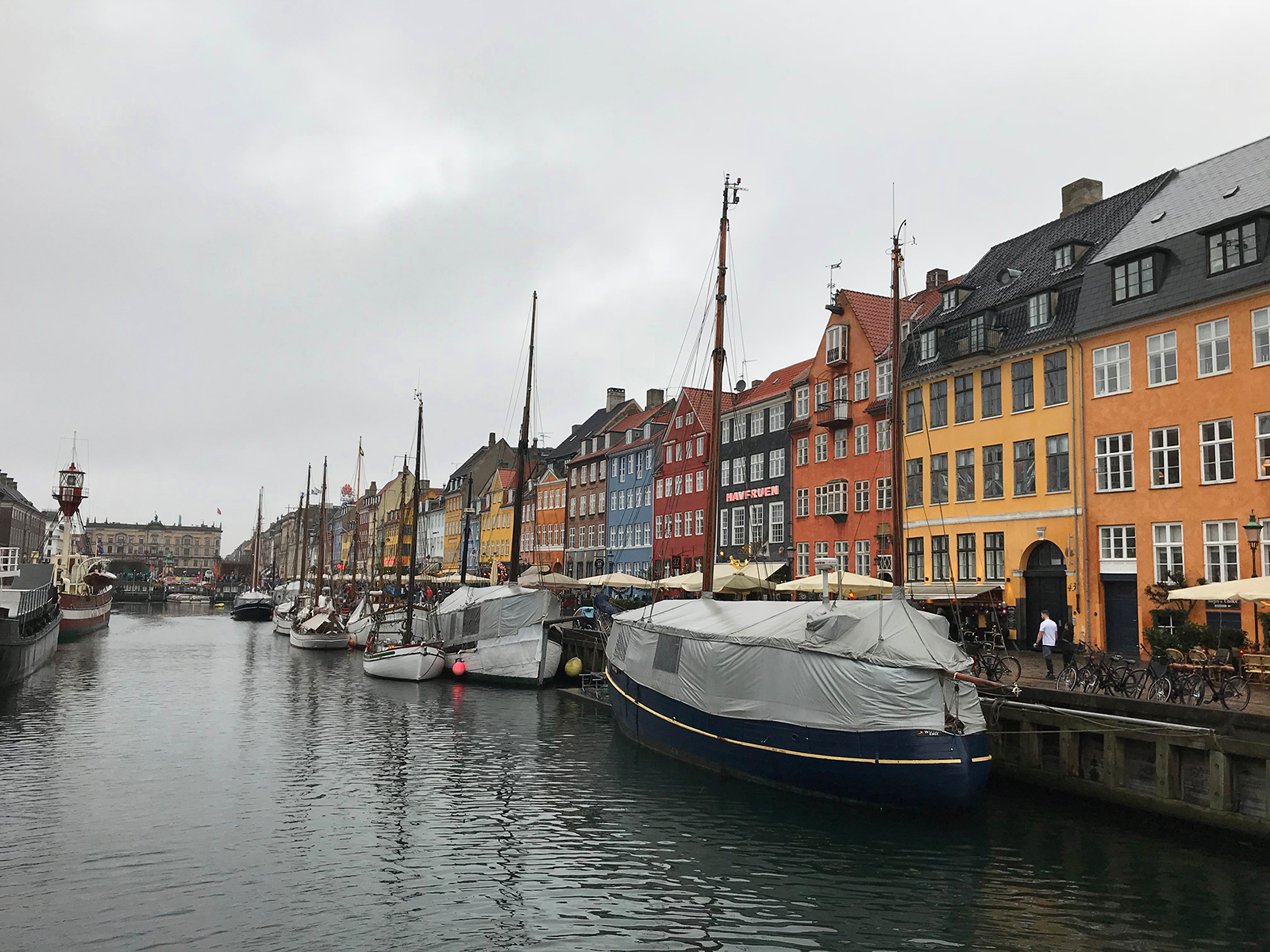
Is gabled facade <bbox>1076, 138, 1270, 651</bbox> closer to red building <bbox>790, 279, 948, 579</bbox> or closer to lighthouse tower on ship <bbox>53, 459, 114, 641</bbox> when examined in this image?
red building <bbox>790, 279, 948, 579</bbox>

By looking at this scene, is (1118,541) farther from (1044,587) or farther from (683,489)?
(683,489)

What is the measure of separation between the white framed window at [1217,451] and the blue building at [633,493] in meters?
41.5

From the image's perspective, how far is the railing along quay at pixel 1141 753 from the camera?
16.8 m

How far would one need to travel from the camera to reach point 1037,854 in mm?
16578

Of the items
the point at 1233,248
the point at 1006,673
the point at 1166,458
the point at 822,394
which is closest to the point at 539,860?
the point at 1006,673

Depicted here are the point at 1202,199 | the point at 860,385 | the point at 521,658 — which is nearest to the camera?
the point at 1202,199

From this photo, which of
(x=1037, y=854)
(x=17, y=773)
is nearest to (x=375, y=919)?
(x=1037, y=854)

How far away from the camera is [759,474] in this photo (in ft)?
191

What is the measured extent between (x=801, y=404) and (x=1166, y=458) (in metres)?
23.4

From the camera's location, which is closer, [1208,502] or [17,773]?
[17,773]

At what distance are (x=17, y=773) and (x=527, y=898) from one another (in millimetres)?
15357

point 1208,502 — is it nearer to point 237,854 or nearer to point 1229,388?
point 1229,388

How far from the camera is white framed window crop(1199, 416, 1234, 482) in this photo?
30.9 m

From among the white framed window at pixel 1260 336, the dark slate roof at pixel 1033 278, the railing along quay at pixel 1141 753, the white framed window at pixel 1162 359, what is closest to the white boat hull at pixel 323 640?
the dark slate roof at pixel 1033 278
